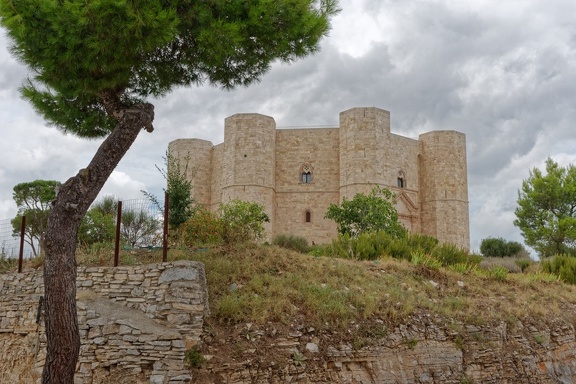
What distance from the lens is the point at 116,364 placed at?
6.79 metres

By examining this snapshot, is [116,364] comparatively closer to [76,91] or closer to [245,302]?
[245,302]

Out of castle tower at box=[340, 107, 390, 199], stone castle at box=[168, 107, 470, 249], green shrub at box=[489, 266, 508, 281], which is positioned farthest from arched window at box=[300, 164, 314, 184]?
green shrub at box=[489, 266, 508, 281]

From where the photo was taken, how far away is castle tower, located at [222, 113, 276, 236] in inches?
1180

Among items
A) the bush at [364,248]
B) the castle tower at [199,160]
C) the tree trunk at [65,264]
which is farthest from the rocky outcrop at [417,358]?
the castle tower at [199,160]

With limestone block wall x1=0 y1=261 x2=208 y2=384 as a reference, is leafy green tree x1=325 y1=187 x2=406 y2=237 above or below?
above

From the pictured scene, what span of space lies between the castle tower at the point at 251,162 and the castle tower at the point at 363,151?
4.16 m

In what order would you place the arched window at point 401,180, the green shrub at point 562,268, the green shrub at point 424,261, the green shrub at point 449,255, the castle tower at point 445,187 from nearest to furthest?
1. the green shrub at point 424,261
2. the green shrub at point 449,255
3. the green shrub at point 562,268
4. the arched window at point 401,180
5. the castle tower at point 445,187

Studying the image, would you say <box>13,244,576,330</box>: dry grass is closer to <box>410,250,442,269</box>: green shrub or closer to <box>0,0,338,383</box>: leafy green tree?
<box>410,250,442,269</box>: green shrub

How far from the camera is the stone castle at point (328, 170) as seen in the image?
98.8 ft

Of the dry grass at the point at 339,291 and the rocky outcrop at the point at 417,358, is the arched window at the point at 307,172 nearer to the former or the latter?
the dry grass at the point at 339,291

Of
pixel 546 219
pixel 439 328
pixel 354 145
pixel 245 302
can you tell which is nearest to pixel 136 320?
pixel 245 302

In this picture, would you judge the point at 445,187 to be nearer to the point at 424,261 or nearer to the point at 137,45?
the point at 424,261

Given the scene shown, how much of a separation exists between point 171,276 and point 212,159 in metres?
27.1

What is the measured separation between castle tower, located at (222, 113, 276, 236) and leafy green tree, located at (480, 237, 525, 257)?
1267cm
